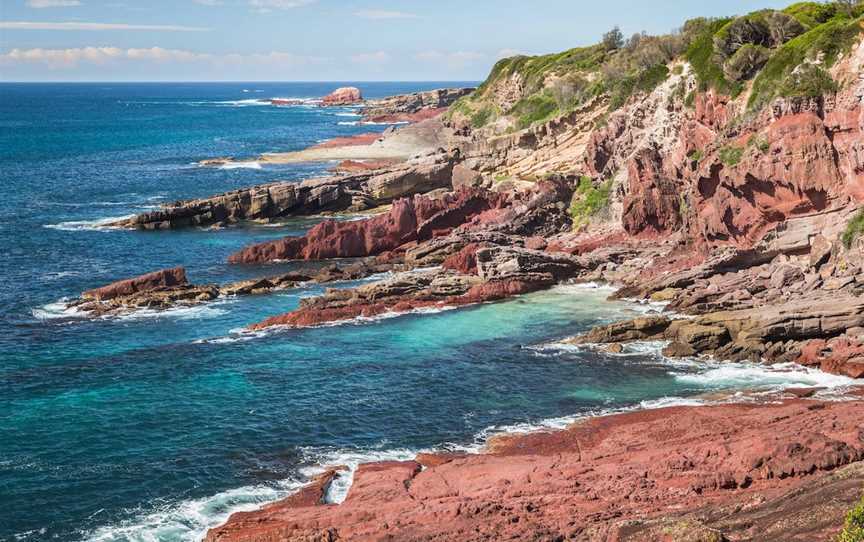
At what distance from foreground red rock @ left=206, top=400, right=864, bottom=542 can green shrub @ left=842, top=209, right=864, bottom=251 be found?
18580 millimetres

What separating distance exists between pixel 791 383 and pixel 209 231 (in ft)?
222

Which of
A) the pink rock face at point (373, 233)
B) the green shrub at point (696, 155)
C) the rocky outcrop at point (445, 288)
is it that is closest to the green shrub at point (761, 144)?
the green shrub at point (696, 155)

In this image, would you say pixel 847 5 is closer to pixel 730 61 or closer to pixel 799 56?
pixel 730 61

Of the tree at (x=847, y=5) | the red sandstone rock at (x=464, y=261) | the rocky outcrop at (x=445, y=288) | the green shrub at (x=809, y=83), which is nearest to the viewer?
the green shrub at (x=809, y=83)

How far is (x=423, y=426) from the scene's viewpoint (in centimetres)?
4275

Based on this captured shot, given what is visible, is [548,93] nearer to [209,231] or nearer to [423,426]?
[209,231]

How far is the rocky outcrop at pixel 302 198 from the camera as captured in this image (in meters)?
99.4

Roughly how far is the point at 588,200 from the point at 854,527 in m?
60.9

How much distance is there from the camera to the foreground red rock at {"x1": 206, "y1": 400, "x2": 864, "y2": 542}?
26.0m

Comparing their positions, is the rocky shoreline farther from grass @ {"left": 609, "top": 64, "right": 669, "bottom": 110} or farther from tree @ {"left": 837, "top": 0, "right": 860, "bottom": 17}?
tree @ {"left": 837, "top": 0, "right": 860, "bottom": 17}

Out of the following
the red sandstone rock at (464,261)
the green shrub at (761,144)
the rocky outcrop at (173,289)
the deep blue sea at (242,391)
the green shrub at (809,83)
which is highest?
the green shrub at (809,83)

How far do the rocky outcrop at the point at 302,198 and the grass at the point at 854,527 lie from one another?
8354 cm

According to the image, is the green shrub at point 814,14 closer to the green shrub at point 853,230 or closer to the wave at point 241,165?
the green shrub at point 853,230

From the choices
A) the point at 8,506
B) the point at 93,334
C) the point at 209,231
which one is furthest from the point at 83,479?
the point at 209,231
